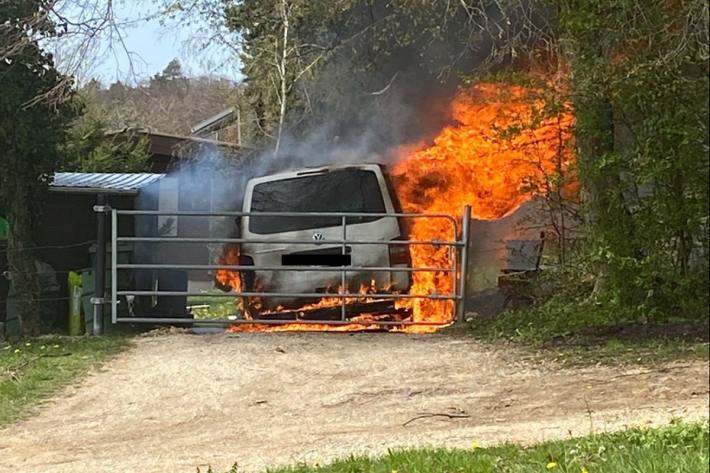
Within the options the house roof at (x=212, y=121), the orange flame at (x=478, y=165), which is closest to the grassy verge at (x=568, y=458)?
the orange flame at (x=478, y=165)

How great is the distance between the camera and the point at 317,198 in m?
9.27

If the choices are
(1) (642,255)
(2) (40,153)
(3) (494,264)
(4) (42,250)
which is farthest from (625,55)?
(4) (42,250)

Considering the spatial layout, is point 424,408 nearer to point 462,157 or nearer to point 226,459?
point 226,459

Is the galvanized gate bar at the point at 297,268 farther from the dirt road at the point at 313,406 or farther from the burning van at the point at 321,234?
the dirt road at the point at 313,406

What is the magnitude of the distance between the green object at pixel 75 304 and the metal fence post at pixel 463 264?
4252 millimetres

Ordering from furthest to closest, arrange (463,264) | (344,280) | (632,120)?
(344,280) < (463,264) < (632,120)

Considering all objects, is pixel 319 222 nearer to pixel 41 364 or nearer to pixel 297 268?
pixel 297 268

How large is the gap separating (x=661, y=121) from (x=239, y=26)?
851cm

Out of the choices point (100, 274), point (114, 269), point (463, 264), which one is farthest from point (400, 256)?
point (100, 274)

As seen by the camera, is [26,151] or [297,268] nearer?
[297,268]

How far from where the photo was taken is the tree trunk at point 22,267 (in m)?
9.16

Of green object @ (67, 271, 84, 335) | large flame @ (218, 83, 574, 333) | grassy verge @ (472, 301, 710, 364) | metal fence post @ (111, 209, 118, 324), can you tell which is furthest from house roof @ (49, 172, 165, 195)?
grassy verge @ (472, 301, 710, 364)

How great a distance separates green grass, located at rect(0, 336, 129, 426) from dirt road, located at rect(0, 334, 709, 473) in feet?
0.56

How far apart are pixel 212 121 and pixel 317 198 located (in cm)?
787
